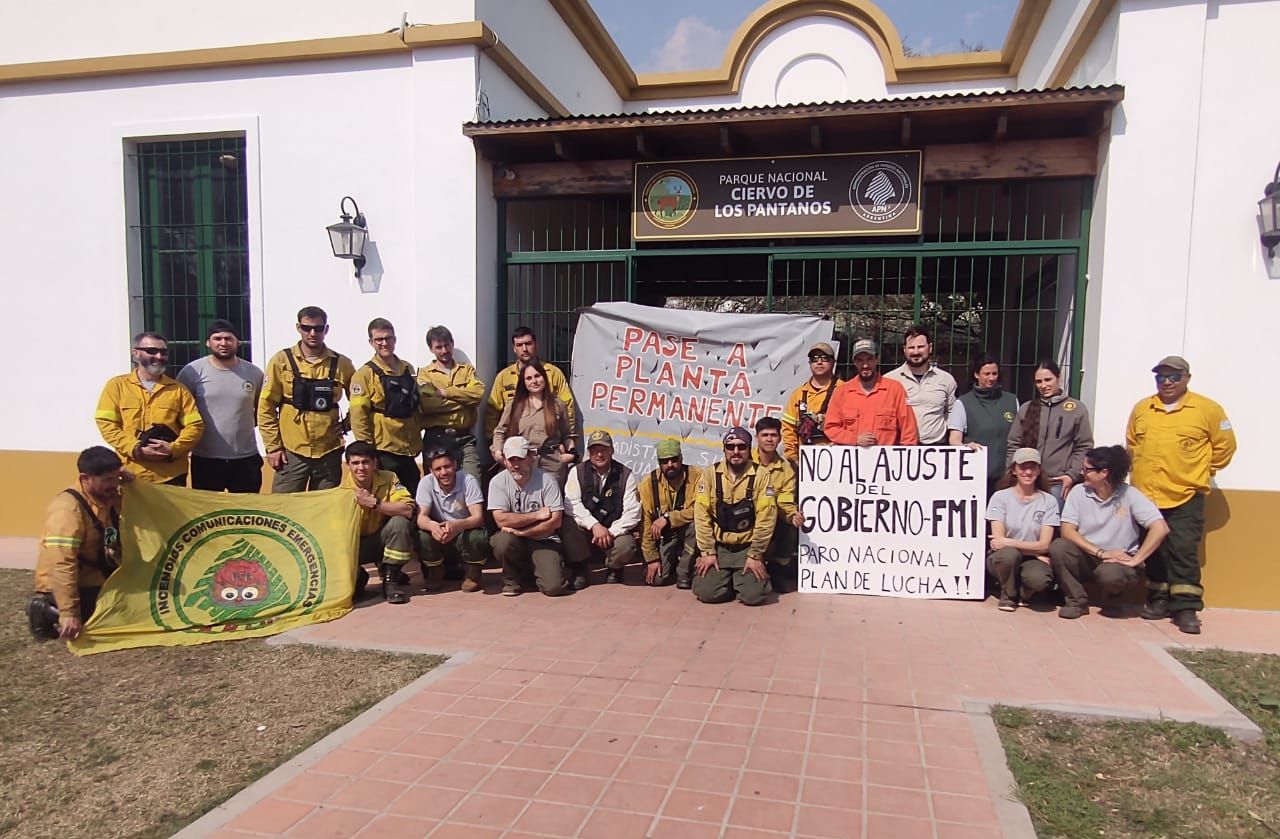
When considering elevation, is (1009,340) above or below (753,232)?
below

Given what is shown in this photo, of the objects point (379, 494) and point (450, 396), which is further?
point (450, 396)

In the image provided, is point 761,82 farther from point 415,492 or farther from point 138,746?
point 138,746

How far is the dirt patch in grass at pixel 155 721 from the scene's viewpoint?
3.12m

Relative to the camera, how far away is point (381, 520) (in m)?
5.88

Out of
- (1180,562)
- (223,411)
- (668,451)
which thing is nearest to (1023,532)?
(1180,562)

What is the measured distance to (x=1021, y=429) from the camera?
592 centimetres

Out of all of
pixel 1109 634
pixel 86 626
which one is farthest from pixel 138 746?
pixel 1109 634

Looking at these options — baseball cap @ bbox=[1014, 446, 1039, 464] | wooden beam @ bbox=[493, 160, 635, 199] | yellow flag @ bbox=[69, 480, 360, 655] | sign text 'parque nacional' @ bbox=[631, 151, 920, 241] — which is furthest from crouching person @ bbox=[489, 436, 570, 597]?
baseball cap @ bbox=[1014, 446, 1039, 464]

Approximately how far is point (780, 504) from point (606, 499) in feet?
4.43

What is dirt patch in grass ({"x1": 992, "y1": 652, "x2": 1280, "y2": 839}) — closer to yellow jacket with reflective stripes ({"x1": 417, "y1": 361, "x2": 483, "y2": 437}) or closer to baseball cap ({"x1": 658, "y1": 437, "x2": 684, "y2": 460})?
baseball cap ({"x1": 658, "y1": 437, "x2": 684, "y2": 460})

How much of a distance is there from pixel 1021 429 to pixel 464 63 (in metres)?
5.66

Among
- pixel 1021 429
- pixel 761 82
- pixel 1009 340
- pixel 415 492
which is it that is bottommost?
pixel 415 492

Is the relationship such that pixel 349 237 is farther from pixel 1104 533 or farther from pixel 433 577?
pixel 1104 533

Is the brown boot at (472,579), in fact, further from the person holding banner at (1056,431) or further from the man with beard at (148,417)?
the person holding banner at (1056,431)
